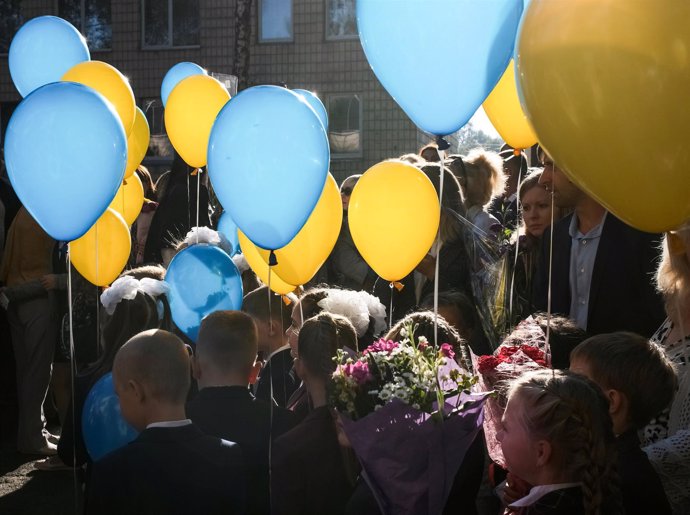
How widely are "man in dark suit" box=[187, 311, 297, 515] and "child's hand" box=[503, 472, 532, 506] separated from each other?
89cm

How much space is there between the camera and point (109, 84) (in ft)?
15.0

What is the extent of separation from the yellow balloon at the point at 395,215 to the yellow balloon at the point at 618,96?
1.55m

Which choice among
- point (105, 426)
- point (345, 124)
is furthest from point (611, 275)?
point (345, 124)

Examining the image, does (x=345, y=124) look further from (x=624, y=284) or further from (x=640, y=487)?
(x=640, y=487)

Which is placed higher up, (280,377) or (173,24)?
(173,24)

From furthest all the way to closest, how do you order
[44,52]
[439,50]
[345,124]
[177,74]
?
[345,124] < [177,74] < [44,52] < [439,50]

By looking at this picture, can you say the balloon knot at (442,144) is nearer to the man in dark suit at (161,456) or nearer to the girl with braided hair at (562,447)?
the girl with braided hair at (562,447)

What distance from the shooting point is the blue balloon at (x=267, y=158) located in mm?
3295

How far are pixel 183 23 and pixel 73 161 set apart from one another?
11.6 metres

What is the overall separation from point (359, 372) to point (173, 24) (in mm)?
13104

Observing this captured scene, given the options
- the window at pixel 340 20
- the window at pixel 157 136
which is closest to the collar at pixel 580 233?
the window at pixel 340 20

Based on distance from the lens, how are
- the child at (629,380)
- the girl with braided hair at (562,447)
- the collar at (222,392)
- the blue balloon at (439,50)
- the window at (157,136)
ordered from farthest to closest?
the window at (157,136) → the collar at (222,392) → the blue balloon at (439,50) → the child at (629,380) → the girl with braided hair at (562,447)

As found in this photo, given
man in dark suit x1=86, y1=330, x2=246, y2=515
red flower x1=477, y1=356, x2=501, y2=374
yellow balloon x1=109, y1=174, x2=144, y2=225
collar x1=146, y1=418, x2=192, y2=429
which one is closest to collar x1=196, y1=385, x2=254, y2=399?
man in dark suit x1=86, y1=330, x2=246, y2=515

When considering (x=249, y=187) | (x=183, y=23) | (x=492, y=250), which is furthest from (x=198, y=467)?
(x=183, y=23)
